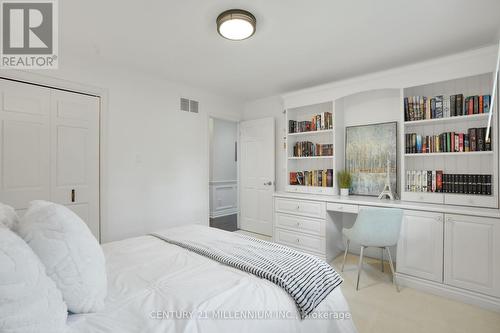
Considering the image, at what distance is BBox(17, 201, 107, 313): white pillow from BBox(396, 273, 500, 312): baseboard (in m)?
2.83

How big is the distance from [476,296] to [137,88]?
4289 millimetres

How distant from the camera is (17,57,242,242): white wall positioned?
317cm

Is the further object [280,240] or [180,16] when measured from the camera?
[280,240]

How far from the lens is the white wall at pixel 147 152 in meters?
3.17

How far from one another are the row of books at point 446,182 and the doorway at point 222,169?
389 cm

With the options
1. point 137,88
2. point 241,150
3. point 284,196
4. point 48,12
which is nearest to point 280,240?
point 284,196

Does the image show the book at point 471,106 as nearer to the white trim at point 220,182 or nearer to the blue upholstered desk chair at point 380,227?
the blue upholstered desk chair at point 380,227

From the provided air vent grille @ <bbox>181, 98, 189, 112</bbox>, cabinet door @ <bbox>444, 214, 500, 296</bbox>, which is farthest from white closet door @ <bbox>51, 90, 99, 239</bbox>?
cabinet door @ <bbox>444, 214, 500, 296</bbox>

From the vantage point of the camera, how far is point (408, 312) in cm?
221

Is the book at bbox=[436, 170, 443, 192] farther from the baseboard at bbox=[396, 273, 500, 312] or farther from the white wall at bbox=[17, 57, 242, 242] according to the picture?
the white wall at bbox=[17, 57, 242, 242]

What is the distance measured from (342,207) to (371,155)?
880mm

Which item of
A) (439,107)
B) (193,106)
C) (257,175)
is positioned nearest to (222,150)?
(257,175)

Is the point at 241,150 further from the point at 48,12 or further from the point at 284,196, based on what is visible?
the point at 48,12

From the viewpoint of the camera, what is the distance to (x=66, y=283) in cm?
96
